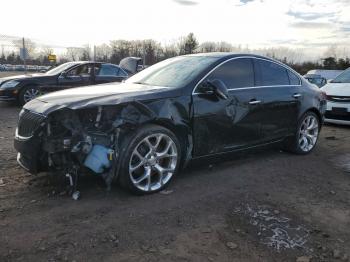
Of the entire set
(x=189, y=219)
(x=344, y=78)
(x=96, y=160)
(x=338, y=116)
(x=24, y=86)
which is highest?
(x=344, y=78)

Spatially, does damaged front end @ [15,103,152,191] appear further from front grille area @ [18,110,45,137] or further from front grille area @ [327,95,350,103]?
front grille area @ [327,95,350,103]

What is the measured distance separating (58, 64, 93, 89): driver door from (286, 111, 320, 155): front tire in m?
7.26

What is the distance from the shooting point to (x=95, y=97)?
13.4 feet

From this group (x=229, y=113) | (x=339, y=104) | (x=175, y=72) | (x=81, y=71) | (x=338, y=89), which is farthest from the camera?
(x=81, y=71)

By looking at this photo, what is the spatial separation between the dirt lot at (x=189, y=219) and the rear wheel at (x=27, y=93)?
6111 mm

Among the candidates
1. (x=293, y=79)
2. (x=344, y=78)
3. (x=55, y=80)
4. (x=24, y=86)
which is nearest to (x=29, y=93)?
(x=24, y=86)

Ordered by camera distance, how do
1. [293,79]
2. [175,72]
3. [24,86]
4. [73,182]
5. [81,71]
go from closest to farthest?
1. [73,182]
2. [175,72]
3. [293,79]
4. [24,86]
5. [81,71]

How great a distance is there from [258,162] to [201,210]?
82.1 inches

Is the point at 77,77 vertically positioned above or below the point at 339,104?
above

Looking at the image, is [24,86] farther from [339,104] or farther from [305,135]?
[339,104]

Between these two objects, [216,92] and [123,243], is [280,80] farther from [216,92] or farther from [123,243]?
[123,243]

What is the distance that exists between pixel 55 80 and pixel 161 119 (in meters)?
7.81

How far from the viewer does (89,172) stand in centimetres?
389

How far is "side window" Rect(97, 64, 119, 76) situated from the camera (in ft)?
39.1
